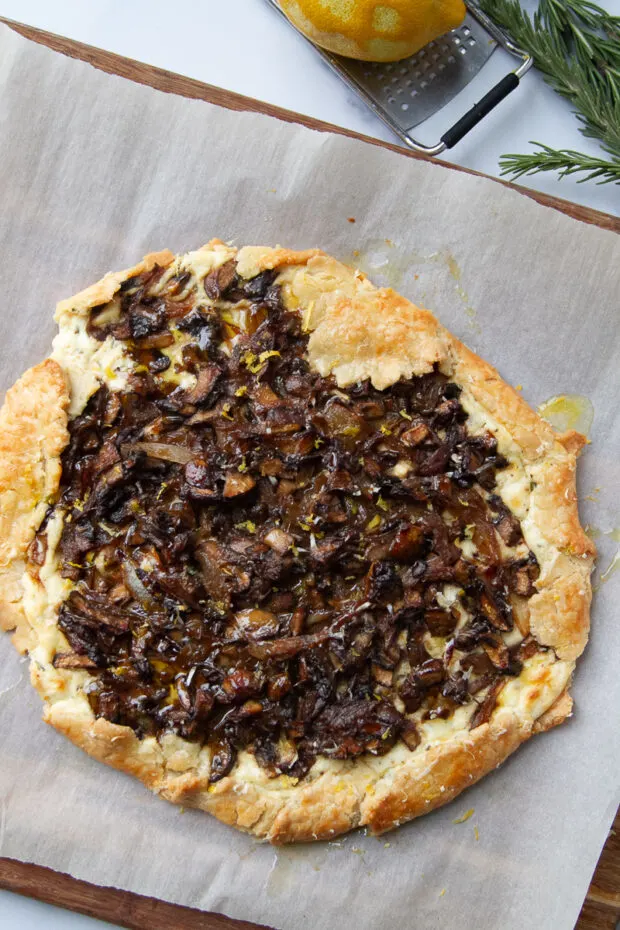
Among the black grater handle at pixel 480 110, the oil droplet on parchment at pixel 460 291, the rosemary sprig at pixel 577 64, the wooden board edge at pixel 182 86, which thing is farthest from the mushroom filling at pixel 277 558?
the rosemary sprig at pixel 577 64

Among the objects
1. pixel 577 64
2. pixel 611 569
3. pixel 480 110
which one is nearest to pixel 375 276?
pixel 480 110

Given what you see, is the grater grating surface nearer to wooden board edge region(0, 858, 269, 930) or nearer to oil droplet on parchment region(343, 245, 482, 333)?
oil droplet on parchment region(343, 245, 482, 333)

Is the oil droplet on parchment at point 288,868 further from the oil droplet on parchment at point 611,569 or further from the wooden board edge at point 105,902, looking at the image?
the oil droplet on parchment at point 611,569

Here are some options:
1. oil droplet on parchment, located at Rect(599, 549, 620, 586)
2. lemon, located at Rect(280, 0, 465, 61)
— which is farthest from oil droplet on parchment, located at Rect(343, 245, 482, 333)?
oil droplet on parchment, located at Rect(599, 549, 620, 586)

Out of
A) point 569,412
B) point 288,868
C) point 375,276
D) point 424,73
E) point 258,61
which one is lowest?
point 288,868

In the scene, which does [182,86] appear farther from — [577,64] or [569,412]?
[569,412]

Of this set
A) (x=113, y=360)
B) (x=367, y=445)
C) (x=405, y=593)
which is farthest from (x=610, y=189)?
(x=113, y=360)
